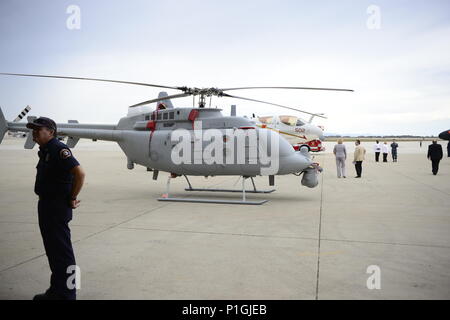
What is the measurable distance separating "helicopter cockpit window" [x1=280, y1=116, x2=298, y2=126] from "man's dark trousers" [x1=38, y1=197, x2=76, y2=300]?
19.2 meters

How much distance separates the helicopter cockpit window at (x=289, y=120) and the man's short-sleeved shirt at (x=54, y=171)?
19.2m

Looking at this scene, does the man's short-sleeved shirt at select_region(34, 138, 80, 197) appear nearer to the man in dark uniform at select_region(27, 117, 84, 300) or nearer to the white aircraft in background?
the man in dark uniform at select_region(27, 117, 84, 300)

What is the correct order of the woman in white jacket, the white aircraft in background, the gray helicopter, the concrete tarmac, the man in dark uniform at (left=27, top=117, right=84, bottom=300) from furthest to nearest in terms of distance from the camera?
the white aircraft in background < the woman in white jacket < the gray helicopter < the concrete tarmac < the man in dark uniform at (left=27, top=117, right=84, bottom=300)

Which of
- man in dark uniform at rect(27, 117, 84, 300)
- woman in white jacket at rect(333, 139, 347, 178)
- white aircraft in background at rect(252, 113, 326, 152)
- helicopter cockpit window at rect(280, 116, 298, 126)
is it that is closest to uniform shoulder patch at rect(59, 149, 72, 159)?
man in dark uniform at rect(27, 117, 84, 300)

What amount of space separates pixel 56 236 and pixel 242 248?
8.93ft

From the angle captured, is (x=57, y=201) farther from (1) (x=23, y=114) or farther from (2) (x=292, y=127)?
(2) (x=292, y=127)

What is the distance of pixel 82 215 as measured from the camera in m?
8.07

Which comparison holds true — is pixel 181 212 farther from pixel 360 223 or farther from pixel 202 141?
pixel 360 223

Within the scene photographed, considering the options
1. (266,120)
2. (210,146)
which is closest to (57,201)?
(210,146)

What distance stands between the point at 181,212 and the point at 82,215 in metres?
2.06

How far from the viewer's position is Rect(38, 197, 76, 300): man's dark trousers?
12.1 feet

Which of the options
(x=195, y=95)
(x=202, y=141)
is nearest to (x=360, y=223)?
(x=202, y=141)

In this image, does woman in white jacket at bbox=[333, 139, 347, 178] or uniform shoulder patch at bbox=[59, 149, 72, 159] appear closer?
uniform shoulder patch at bbox=[59, 149, 72, 159]

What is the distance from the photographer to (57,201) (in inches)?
146
